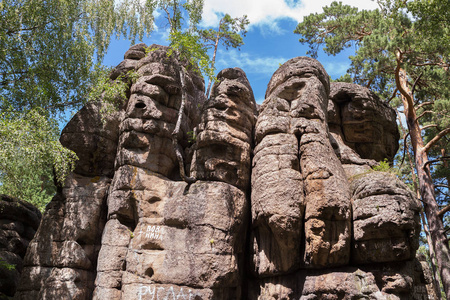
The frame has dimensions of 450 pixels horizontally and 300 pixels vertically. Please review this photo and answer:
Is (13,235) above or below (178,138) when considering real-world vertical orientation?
below

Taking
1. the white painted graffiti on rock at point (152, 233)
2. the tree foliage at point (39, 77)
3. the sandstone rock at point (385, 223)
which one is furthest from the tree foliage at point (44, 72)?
the sandstone rock at point (385, 223)

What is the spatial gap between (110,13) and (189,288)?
43.8 feet

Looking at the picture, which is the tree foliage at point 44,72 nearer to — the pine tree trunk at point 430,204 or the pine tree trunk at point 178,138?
the pine tree trunk at point 178,138

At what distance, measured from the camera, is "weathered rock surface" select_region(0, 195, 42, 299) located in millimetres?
14695

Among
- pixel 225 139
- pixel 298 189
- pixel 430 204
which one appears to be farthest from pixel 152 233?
pixel 430 204

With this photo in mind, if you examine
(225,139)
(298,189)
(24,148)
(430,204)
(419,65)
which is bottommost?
(298,189)

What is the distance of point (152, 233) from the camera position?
1098cm

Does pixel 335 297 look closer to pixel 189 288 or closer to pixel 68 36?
pixel 189 288

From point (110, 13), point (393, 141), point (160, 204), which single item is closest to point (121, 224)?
point (160, 204)

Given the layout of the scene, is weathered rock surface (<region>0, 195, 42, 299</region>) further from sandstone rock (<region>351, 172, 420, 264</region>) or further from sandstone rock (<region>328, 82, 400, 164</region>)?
sandstone rock (<region>328, 82, 400, 164</region>)

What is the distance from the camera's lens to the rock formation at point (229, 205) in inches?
379

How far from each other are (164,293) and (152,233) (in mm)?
1856

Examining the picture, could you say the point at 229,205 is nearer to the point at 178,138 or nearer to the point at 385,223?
the point at 178,138

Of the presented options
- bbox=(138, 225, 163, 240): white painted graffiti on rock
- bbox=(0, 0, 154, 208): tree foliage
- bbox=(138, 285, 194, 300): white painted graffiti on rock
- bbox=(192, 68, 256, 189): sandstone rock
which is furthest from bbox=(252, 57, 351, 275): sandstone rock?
bbox=(0, 0, 154, 208): tree foliage
